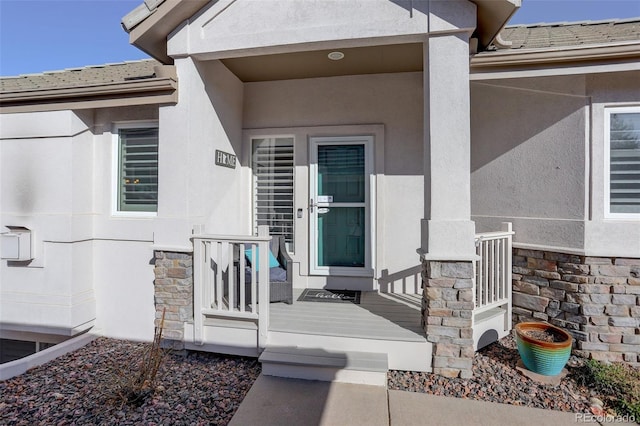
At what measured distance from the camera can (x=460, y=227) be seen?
302cm

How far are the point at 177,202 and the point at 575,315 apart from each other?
4.57 meters

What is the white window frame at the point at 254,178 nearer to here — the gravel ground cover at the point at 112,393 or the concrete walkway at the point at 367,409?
the gravel ground cover at the point at 112,393

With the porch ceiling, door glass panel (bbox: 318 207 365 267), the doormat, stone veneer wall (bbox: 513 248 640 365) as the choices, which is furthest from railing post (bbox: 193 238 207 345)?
stone veneer wall (bbox: 513 248 640 365)

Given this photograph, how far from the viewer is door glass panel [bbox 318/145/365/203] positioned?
4.73m

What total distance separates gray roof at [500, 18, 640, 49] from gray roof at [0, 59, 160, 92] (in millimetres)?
5168

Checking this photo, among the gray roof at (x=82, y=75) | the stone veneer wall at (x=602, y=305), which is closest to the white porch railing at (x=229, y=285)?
the gray roof at (x=82, y=75)

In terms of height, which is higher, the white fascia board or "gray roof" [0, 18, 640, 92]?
"gray roof" [0, 18, 640, 92]

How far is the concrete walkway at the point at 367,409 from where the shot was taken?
245 cm

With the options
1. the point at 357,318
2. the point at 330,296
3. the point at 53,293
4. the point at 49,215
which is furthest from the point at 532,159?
the point at 53,293

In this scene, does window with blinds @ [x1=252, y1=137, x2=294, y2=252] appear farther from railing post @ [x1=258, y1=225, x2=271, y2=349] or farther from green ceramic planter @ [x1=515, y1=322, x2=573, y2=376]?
green ceramic planter @ [x1=515, y1=322, x2=573, y2=376]

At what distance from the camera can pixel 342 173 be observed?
4.78 meters

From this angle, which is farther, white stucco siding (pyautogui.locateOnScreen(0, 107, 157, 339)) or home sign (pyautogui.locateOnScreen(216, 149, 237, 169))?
home sign (pyautogui.locateOnScreen(216, 149, 237, 169))

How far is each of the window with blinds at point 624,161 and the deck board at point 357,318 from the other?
250 centimetres

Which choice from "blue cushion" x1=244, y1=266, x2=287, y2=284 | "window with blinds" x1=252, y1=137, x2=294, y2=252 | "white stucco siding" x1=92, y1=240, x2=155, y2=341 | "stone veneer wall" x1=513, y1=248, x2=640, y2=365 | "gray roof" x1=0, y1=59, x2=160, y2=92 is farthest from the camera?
"window with blinds" x1=252, y1=137, x2=294, y2=252
